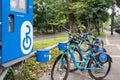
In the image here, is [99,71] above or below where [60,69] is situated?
below

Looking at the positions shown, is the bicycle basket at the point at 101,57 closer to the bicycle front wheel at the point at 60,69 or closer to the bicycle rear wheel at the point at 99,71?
the bicycle rear wheel at the point at 99,71

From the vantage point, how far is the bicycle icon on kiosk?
14.4 feet

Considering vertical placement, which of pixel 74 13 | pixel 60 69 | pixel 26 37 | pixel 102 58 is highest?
pixel 26 37

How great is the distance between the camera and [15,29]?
4059 millimetres

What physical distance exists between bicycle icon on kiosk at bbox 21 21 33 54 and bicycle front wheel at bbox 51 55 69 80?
144 centimetres

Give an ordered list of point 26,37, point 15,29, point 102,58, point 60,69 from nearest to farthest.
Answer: point 15,29 → point 26,37 → point 60,69 → point 102,58

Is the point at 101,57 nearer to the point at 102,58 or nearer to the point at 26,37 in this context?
the point at 102,58

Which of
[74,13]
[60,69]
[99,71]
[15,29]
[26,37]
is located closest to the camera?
[15,29]

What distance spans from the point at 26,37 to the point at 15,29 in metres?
0.51

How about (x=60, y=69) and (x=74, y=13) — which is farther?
(x=74, y=13)

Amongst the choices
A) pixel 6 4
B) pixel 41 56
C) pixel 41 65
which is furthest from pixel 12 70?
pixel 41 65

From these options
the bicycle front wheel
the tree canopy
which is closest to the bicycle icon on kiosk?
the bicycle front wheel

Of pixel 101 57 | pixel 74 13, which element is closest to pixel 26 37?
pixel 101 57

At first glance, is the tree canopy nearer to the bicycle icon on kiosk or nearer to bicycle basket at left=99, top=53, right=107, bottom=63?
bicycle basket at left=99, top=53, right=107, bottom=63
